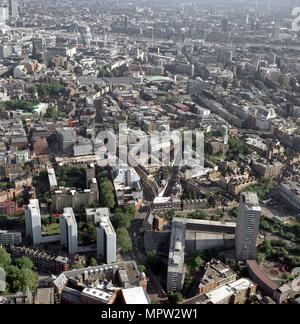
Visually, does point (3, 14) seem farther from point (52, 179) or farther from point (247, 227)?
point (247, 227)

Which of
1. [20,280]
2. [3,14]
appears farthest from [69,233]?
[3,14]

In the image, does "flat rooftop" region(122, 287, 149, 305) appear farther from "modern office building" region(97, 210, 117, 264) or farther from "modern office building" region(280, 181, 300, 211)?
"modern office building" region(280, 181, 300, 211)

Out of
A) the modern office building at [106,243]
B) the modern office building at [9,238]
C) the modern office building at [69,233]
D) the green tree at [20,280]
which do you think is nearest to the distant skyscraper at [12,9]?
the modern office building at [9,238]

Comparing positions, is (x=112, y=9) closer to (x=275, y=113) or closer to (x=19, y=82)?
(x=19, y=82)

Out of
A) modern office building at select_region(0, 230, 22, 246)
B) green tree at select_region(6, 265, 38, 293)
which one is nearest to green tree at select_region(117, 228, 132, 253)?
green tree at select_region(6, 265, 38, 293)

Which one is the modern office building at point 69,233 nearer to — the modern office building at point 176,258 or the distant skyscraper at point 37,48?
the modern office building at point 176,258
